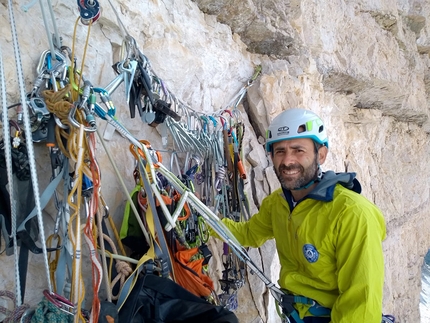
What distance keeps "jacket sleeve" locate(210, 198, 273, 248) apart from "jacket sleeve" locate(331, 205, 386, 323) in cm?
67

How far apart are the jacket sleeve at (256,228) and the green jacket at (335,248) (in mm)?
116

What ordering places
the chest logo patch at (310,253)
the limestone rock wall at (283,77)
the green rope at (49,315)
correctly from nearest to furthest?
the green rope at (49,315), the chest logo patch at (310,253), the limestone rock wall at (283,77)

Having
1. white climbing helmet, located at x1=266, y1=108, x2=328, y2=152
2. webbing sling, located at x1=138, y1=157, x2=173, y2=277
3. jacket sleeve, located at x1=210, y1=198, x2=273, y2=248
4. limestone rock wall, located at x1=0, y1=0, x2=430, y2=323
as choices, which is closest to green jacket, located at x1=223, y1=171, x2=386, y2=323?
jacket sleeve, located at x1=210, y1=198, x2=273, y2=248

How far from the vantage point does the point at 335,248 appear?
1555 mm

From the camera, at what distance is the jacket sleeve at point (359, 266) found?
1368 mm

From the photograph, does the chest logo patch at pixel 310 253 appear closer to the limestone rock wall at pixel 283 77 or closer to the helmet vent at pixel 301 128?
the helmet vent at pixel 301 128

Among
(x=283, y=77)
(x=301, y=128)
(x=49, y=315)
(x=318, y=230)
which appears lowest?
(x=49, y=315)

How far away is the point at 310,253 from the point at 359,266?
0.26 meters

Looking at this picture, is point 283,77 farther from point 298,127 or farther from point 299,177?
point 299,177

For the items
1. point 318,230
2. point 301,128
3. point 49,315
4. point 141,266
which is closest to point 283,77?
point 301,128

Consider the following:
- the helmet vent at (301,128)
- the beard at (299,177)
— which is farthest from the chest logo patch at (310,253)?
the helmet vent at (301,128)

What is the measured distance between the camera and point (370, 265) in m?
1.39

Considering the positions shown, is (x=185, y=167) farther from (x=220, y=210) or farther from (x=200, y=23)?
(x=200, y=23)

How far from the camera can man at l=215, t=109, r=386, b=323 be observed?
55.2 inches
